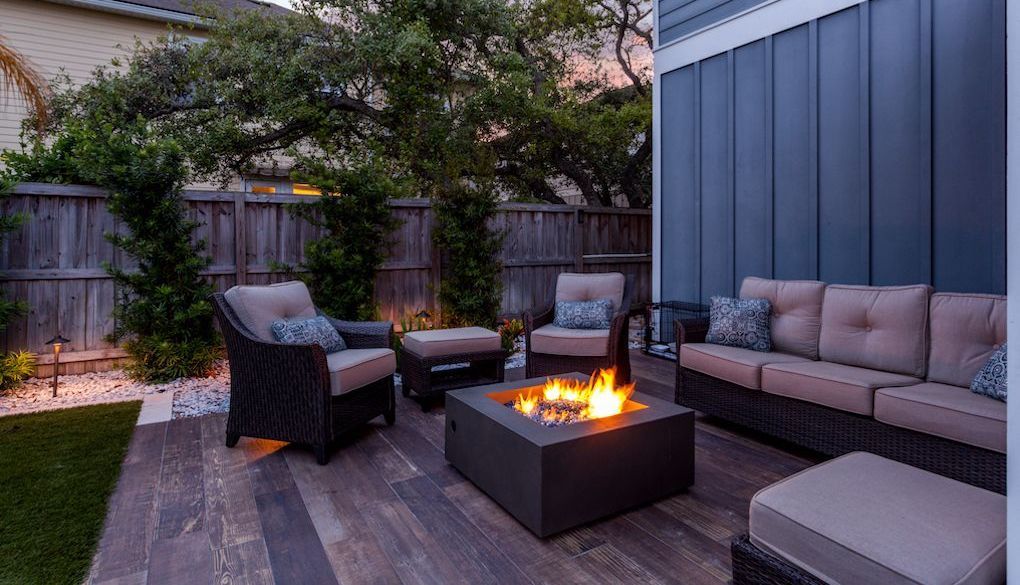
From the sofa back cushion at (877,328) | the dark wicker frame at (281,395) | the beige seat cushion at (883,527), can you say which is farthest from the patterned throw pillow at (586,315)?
the beige seat cushion at (883,527)

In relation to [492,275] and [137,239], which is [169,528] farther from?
[492,275]

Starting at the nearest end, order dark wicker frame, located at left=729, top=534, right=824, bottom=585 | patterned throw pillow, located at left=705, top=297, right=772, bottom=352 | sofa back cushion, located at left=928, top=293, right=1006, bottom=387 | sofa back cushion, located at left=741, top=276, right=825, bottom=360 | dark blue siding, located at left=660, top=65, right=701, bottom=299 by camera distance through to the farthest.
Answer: dark wicker frame, located at left=729, top=534, right=824, bottom=585 → sofa back cushion, located at left=928, top=293, right=1006, bottom=387 → sofa back cushion, located at left=741, top=276, right=825, bottom=360 → patterned throw pillow, located at left=705, top=297, right=772, bottom=352 → dark blue siding, located at left=660, top=65, right=701, bottom=299

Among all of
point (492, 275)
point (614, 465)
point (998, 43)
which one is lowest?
point (614, 465)

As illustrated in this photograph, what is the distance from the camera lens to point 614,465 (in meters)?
2.30

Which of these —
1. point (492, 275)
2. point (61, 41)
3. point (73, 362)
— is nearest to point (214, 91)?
point (61, 41)

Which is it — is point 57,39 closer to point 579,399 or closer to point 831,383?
point 579,399

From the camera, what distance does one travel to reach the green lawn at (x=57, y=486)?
1.98 m

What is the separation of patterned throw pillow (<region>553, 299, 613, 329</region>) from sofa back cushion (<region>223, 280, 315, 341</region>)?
79.9 inches

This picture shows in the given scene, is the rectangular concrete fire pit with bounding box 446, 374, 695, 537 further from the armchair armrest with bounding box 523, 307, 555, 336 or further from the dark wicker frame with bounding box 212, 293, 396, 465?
the armchair armrest with bounding box 523, 307, 555, 336

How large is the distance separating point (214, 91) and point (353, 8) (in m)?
2.10

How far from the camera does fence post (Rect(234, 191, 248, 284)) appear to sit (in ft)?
17.2

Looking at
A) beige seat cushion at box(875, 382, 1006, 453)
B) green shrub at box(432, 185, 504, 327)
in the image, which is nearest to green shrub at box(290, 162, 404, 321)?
green shrub at box(432, 185, 504, 327)

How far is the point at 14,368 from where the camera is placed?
4301 millimetres

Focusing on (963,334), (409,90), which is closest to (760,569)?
(963,334)
